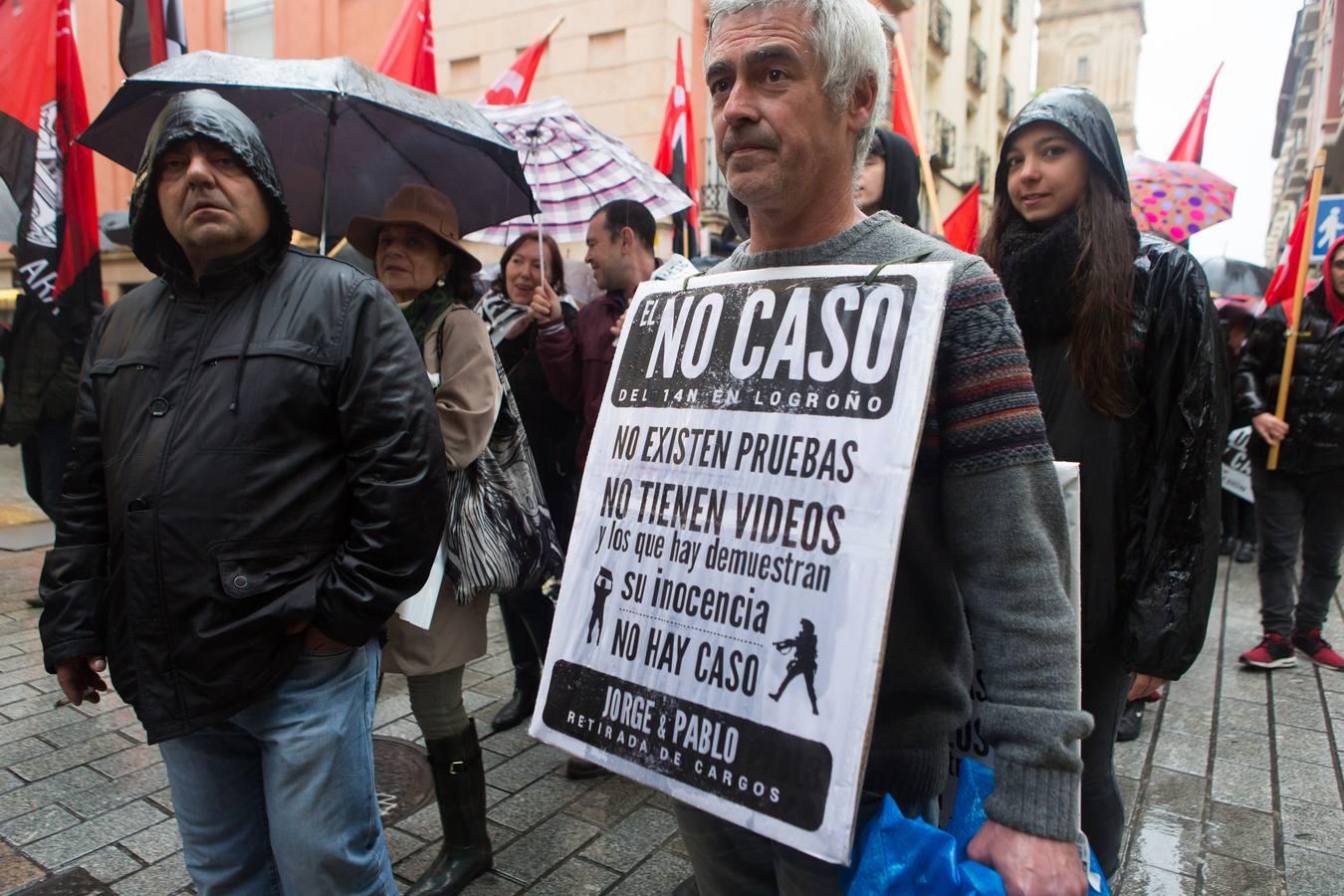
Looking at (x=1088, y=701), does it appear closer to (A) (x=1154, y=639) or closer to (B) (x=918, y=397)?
(A) (x=1154, y=639)

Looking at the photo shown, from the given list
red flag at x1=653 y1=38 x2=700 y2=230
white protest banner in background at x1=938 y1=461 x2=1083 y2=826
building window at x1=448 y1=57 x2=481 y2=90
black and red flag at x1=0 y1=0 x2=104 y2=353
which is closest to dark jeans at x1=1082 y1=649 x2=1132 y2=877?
white protest banner in background at x1=938 y1=461 x2=1083 y2=826

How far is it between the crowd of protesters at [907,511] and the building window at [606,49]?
41.1 feet

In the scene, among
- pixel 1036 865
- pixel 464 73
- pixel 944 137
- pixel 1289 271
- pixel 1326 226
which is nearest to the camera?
pixel 1036 865

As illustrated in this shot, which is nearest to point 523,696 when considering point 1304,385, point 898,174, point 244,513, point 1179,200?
point 244,513

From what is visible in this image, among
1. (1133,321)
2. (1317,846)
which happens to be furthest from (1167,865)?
(1133,321)

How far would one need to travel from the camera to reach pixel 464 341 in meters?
2.69

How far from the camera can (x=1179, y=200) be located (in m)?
4.58

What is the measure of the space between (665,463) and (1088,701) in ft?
4.41

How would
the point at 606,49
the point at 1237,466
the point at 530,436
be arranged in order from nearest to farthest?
the point at 530,436 < the point at 1237,466 < the point at 606,49

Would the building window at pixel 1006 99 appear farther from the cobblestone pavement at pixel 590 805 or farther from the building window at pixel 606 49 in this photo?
the cobblestone pavement at pixel 590 805

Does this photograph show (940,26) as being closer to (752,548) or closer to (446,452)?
(446,452)

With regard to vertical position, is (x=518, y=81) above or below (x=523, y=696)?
above

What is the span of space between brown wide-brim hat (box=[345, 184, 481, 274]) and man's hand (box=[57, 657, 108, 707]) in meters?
1.46

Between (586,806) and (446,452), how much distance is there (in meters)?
1.48
